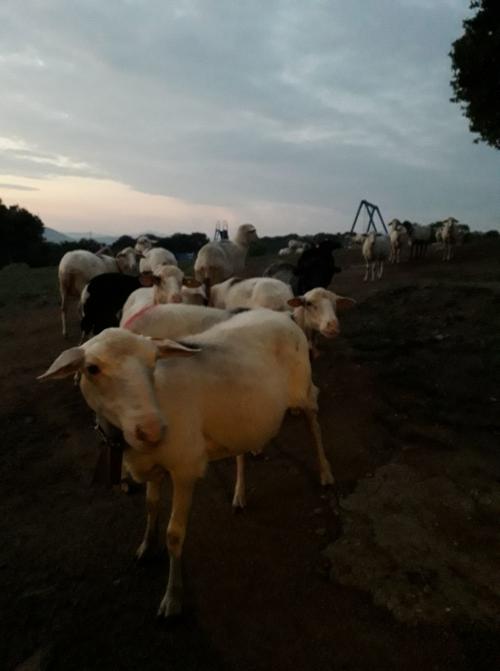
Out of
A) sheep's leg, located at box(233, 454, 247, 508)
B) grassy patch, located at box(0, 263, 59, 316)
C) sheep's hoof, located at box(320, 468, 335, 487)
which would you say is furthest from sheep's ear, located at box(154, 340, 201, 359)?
grassy patch, located at box(0, 263, 59, 316)

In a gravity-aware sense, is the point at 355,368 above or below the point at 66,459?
above

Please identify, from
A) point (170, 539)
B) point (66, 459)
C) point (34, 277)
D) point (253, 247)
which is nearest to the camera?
point (170, 539)

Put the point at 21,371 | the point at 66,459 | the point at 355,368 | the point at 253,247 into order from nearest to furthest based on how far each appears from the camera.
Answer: the point at 66,459 → the point at 355,368 → the point at 21,371 → the point at 253,247

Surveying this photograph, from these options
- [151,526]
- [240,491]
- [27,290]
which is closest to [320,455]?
[240,491]

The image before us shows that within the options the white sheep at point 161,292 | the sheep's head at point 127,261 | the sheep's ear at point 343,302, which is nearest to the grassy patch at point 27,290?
the sheep's head at point 127,261

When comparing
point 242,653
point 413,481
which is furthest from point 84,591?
point 413,481

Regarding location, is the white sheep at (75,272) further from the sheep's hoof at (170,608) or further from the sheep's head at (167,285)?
the sheep's hoof at (170,608)

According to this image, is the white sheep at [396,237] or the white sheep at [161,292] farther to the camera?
the white sheep at [396,237]

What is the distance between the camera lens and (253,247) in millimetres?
35031

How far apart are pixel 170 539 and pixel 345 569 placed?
1.32 meters

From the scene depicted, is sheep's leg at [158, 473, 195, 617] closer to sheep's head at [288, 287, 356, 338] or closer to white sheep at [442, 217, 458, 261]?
sheep's head at [288, 287, 356, 338]

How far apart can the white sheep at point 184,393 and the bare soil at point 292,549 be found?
1.21 ft

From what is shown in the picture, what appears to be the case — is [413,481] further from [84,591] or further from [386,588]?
[84,591]

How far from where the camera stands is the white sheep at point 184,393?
2863mm
